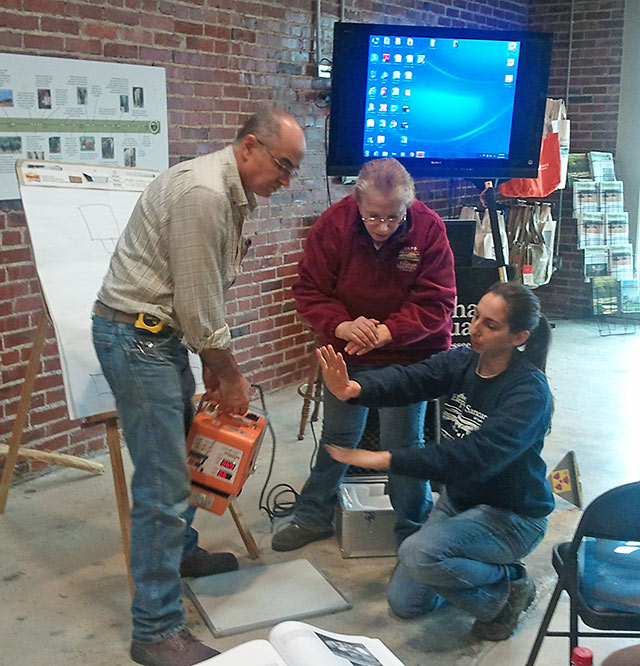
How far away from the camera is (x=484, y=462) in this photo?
206 cm

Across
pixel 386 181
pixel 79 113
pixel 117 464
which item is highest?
pixel 79 113

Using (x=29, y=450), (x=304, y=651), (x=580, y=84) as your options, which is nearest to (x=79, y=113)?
(x=29, y=450)

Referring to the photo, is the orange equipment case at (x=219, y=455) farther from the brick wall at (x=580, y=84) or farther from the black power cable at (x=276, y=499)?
the brick wall at (x=580, y=84)

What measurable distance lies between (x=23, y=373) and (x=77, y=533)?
0.76 m

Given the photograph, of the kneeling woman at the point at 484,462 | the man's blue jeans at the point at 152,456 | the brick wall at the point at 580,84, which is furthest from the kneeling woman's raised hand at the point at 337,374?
the brick wall at the point at 580,84

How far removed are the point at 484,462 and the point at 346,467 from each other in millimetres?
797

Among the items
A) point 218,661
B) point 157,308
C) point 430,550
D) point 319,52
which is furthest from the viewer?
point 319,52

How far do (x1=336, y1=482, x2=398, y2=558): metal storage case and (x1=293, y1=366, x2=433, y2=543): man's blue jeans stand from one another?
2.4 inches

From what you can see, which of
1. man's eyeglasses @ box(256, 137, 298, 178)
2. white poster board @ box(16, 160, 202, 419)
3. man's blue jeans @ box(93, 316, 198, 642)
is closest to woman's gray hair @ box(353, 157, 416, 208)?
man's eyeglasses @ box(256, 137, 298, 178)

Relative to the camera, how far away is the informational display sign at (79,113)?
3016mm

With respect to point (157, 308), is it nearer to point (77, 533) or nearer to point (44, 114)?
point (77, 533)

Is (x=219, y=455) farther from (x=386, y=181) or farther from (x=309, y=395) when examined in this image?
(x=309, y=395)

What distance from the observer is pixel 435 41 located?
3799 mm

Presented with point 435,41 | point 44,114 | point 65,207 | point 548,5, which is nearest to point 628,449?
point 435,41
